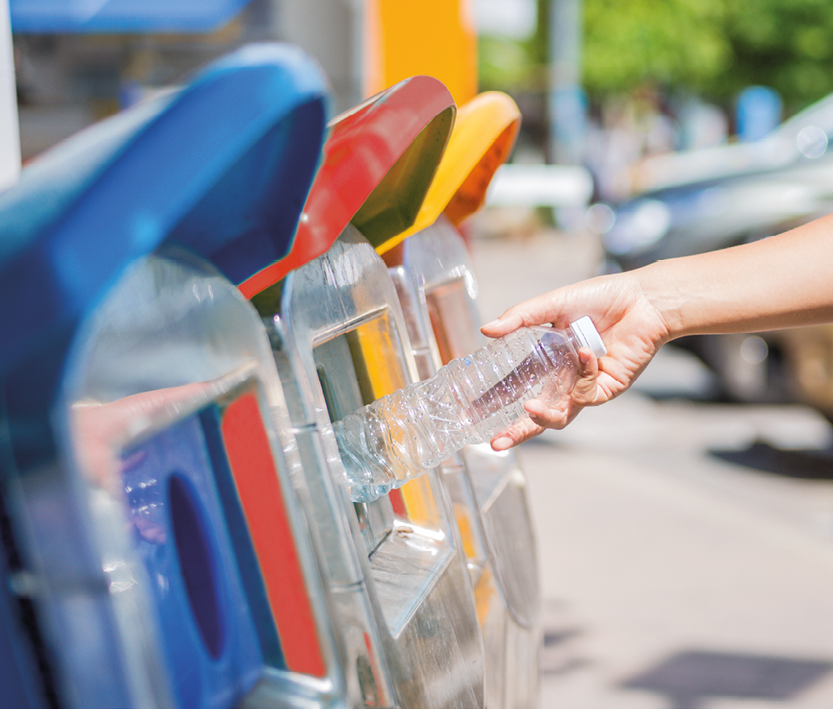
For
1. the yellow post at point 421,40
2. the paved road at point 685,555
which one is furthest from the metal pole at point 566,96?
the yellow post at point 421,40

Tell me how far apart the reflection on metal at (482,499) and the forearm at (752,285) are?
0.37 meters

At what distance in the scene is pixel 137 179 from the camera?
722 millimetres

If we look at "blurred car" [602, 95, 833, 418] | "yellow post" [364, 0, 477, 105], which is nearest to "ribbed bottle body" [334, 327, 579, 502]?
"yellow post" [364, 0, 477, 105]

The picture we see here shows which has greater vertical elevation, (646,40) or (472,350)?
(646,40)

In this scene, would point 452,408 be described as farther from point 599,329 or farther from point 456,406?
point 599,329

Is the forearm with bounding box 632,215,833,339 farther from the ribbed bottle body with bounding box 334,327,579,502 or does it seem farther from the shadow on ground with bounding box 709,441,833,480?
the shadow on ground with bounding box 709,441,833,480

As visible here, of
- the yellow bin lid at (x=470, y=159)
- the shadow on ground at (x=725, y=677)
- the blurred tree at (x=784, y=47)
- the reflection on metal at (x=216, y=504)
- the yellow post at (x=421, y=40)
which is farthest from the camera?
the blurred tree at (x=784, y=47)

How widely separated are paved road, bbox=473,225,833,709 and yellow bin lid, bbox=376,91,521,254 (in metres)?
1.90

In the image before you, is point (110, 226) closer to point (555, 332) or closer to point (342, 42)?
point (555, 332)

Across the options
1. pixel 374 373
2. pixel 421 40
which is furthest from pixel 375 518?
pixel 421 40

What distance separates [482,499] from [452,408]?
0.79 feet

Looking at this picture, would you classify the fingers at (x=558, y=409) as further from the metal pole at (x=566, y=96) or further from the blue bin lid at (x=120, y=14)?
the metal pole at (x=566, y=96)

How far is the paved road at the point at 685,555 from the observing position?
3.18 m

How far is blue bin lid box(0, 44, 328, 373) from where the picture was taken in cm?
67
